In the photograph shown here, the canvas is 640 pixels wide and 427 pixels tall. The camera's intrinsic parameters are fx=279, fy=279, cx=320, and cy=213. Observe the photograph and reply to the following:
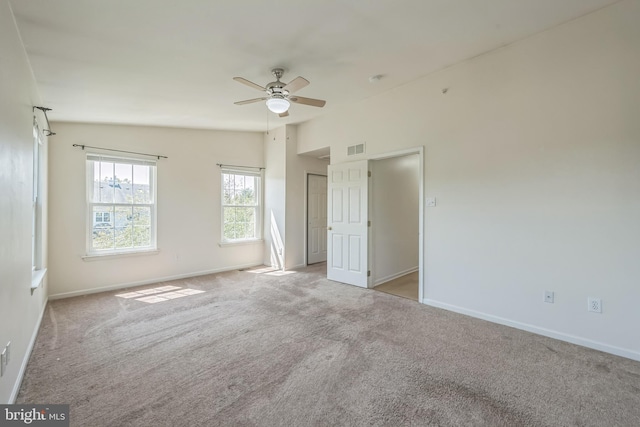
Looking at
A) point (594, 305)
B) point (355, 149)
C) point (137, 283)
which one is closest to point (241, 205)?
point (137, 283)

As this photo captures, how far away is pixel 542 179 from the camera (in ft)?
9.34

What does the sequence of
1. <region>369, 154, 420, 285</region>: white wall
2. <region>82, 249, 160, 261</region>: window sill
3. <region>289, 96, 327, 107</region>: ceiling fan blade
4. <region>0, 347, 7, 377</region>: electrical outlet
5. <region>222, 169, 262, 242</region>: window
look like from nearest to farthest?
<region>0, 347, 7, 377</region>: electrical outlet, <region>289, 96, 327, 107</region>: ceiling fan blade, <region>82, 249, 160, 261</region>: window sill, <region>369, 154, 420, 285</region>: white wall, <region>222, 169, 262, 242</region>: window

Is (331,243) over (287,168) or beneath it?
beneath

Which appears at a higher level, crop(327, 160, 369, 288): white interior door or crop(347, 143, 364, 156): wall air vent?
crop(347, 143, 364, 156): wall air vent

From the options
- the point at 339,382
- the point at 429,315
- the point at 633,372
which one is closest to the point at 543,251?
the point at 633,372

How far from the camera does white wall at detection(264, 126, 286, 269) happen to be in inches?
227

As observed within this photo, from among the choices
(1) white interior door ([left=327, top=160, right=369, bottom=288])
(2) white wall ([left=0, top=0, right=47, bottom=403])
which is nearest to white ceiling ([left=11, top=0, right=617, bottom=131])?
(2) white wall ([left=0, top=0, right=47, bottom=403])

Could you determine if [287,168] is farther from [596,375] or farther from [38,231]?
[596,375]

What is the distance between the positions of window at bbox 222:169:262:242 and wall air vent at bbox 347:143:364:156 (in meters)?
2.29

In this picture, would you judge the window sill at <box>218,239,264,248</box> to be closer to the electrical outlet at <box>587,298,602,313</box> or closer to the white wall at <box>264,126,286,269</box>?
the white wall at <box>264,126,286,269</box>

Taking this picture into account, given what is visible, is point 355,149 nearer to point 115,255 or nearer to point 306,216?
point 306,216

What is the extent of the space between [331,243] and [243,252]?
2.08m

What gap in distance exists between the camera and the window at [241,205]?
5.69 meters

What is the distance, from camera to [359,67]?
128 inches
